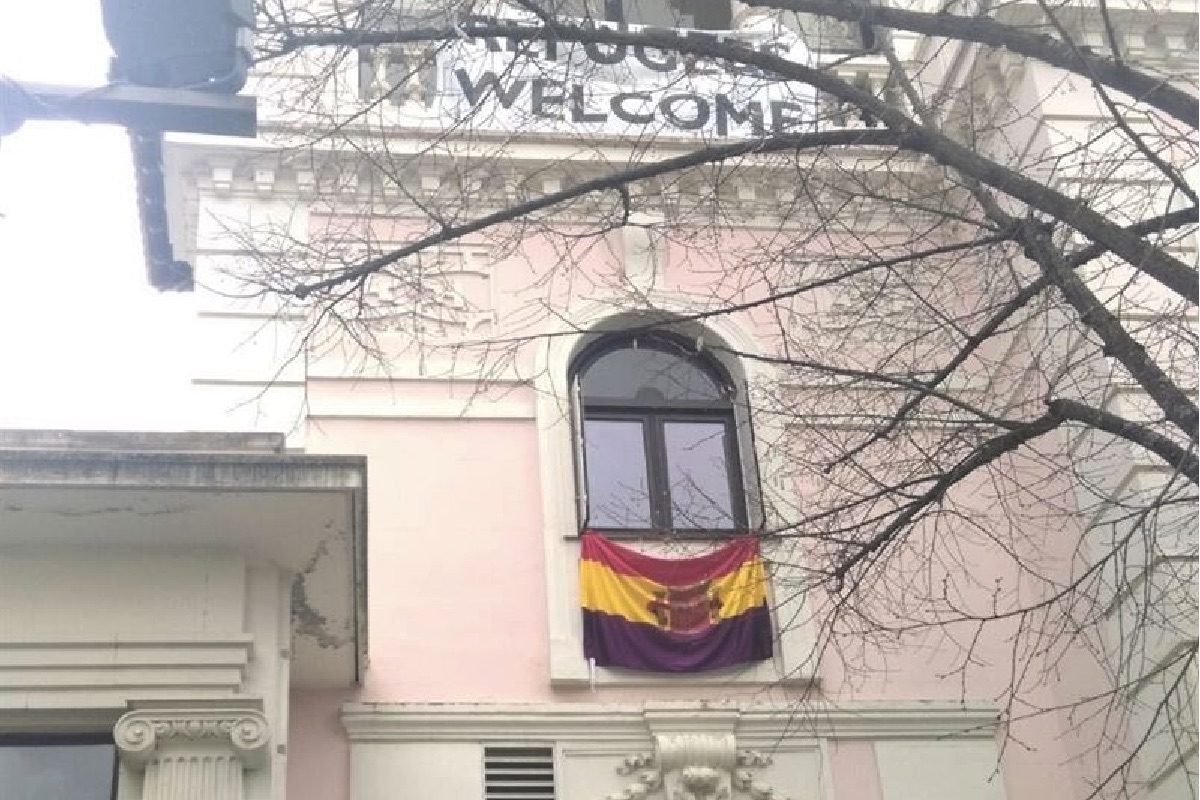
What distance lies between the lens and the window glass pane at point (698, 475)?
40.5ft

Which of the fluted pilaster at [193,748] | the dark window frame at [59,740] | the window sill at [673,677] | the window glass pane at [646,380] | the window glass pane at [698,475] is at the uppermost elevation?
the window glass pane at [646,380]

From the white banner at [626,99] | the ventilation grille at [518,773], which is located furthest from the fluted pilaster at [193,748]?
the white banner at [626,99]

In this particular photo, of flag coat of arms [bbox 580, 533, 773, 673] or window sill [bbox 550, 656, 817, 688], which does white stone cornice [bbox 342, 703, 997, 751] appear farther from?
flag coat of arms [bbox 580, 533, 773, 673]

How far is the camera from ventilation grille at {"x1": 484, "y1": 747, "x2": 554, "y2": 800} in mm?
10875

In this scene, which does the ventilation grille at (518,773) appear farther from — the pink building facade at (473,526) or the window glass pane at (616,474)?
the window glass pane at (616,474)

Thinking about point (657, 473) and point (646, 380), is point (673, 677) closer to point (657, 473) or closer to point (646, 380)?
point (657, 473)

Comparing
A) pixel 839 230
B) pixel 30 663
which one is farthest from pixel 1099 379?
pixel 30 663

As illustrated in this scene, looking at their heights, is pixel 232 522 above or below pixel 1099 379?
below

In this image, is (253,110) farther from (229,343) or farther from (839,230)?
(839,230)

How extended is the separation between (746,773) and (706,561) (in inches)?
61.4

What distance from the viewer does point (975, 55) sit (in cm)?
1350

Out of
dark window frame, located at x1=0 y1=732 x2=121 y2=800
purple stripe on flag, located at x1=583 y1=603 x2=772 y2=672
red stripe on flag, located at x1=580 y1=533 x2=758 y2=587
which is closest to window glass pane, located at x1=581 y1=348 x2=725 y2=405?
red stripe on flag, located at x1=580 y1=533 x2=758 y2=587

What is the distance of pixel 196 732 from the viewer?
878cm

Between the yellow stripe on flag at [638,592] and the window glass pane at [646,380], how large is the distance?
1.76m
